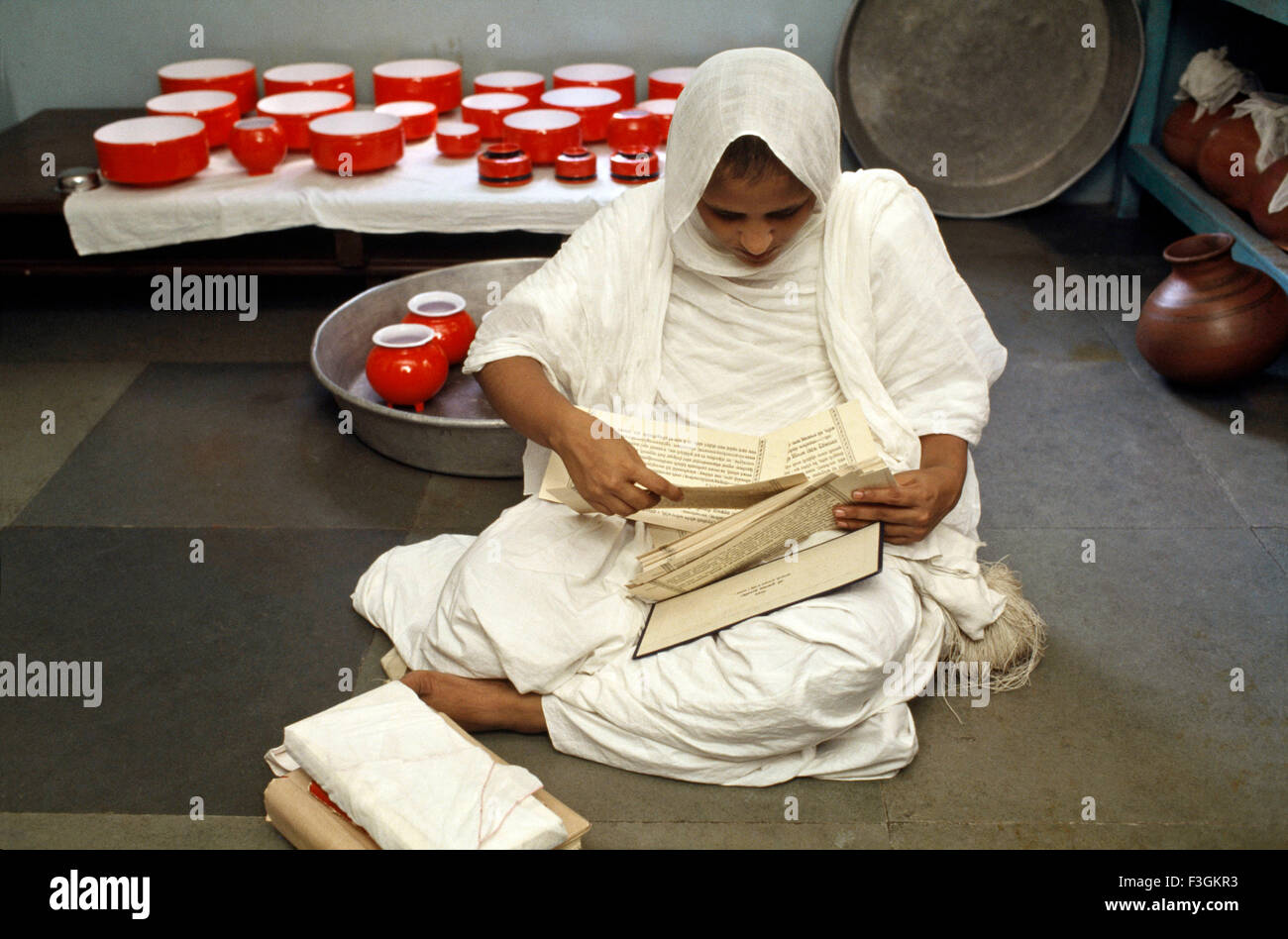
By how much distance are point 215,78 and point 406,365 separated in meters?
1.59

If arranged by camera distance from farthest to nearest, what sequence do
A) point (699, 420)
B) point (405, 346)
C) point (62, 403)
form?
point (62, 403)
point (405, 346)
point (699, 420)

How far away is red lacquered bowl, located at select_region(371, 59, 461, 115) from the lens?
3.61m

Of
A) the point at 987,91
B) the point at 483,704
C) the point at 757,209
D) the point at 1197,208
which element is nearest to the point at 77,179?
the point at 483,704

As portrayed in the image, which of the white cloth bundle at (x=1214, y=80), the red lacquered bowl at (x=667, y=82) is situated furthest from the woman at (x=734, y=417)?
the white cloth bundle at (x=1214, y=80)

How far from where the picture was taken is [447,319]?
284 cm

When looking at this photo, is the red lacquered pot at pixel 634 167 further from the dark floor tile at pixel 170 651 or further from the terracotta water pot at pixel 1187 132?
the terracotta water pot at pixel 1187 132

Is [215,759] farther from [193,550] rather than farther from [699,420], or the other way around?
[699,420]

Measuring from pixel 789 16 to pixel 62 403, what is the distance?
2457mm

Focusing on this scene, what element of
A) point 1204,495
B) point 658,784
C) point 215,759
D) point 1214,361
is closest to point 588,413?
point 658,784

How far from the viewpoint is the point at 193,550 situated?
7.60 feet

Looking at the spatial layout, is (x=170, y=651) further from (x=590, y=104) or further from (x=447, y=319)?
(x=590, y=104)

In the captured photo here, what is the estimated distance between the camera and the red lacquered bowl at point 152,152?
3.10 m

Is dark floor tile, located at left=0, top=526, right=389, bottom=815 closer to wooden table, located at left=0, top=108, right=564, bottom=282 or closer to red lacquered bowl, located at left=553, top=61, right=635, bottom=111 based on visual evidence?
wooden table, located at left=0, top=108, right=564, bottom=282

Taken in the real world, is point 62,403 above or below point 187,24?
below
